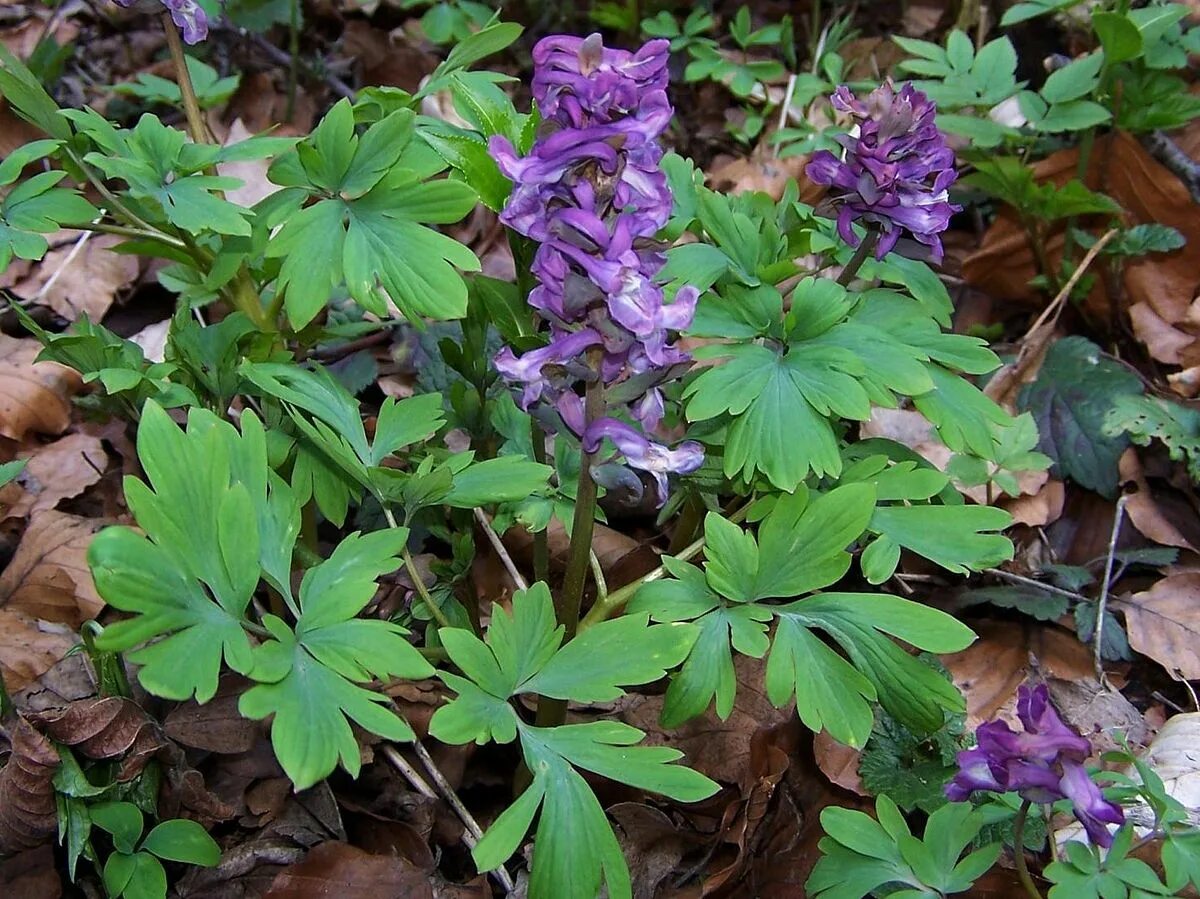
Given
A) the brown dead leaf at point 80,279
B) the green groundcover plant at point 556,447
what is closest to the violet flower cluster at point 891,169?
the green groundcover plant at point 556,447

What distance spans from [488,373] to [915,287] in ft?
3.41

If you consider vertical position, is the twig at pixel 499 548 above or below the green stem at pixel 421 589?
below

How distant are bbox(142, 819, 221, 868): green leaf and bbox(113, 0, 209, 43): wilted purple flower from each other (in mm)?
1690

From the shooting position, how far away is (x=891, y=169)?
1.98 m

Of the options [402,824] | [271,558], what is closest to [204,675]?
[271,558]

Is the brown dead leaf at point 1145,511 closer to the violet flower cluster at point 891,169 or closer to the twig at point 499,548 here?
the violet flower cluster at point 891,169

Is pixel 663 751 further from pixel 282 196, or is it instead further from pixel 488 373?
pixel 282 196

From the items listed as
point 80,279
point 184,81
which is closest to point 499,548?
point 184,81

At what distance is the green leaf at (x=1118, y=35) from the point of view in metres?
2.83

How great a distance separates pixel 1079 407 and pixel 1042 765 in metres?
1.67

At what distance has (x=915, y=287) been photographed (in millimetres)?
2268

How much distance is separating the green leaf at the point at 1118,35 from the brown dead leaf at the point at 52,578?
3.24 m

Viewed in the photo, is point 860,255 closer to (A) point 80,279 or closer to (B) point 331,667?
(B) point 331,667

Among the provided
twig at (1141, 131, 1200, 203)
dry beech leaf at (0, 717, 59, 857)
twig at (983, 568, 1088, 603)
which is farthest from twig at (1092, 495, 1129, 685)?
dry beech leaf at (0, 717, 59, 857)
